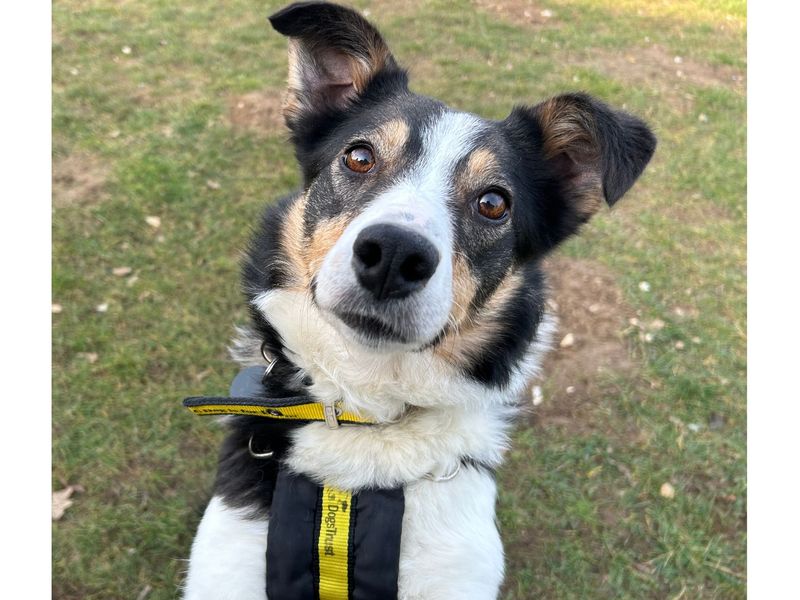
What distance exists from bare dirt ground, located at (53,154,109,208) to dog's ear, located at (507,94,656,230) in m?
4.24

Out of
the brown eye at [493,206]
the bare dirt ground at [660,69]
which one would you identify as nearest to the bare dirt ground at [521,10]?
the bare dirt ground at [660,69]

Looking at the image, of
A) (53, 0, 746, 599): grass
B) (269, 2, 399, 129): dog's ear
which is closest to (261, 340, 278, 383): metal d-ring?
(269, 2, 399, 129): dog's ear

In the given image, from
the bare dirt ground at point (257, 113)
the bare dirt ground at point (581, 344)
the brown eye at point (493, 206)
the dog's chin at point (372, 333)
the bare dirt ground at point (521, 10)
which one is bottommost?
the bare dirt ground at point (581, 344)

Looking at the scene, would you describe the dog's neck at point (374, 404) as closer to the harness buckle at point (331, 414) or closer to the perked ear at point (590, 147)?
the harness buckle at point (331, 414)

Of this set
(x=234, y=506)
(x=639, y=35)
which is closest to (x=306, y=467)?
(x=234, y=506)

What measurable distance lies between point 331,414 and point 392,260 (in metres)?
0.85

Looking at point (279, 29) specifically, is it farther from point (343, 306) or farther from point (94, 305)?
point (94, 305)

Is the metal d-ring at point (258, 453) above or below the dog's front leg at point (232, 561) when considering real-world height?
above

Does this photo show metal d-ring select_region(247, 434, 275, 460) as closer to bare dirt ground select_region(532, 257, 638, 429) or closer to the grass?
the grass

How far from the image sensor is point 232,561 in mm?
2445

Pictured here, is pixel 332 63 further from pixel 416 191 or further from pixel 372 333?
pixel 372 333

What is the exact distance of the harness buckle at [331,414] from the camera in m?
2.54

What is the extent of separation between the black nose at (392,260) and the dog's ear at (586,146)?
924 millimetres

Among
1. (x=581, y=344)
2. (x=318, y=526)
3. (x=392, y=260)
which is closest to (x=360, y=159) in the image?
(x=392, y=260)
